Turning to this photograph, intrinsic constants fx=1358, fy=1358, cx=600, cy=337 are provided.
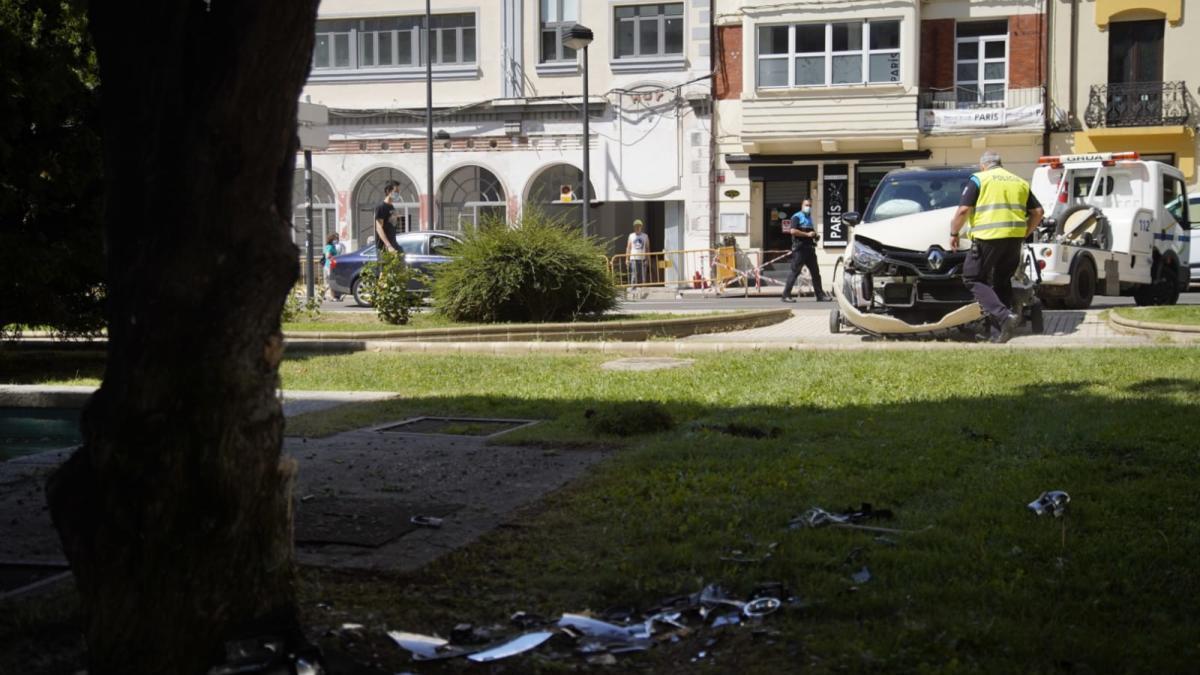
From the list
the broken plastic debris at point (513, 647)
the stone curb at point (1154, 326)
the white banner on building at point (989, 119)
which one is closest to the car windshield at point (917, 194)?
the stone curb at point (1154, 326)

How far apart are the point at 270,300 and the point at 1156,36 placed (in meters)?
34.5

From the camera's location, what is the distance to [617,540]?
546 centimetres

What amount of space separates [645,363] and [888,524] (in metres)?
6.82

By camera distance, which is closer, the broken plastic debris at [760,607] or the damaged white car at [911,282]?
the broken plastic debris at [760,607]

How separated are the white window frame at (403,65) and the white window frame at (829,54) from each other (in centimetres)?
813

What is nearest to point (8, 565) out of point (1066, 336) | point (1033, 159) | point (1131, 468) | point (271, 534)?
point (271, 534)

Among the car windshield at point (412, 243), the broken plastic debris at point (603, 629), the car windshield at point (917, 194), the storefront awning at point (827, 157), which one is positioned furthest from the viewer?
the storefront awning at point (827, 157)

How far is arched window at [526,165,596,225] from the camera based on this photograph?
37781 millimetres

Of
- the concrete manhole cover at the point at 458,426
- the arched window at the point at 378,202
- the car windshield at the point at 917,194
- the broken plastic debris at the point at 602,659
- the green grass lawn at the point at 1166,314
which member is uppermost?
the arched window at the point at 378,202

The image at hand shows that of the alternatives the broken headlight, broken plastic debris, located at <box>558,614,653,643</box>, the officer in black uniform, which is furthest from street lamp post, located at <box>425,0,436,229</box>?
broken plastic debris, located at <box>558,614,653,643</box>

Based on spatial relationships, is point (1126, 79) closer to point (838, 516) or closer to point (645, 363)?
point (645, 363)

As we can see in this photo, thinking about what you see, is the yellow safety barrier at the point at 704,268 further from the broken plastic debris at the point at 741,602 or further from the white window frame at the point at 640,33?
the broken plastic debris at the point at 741,602

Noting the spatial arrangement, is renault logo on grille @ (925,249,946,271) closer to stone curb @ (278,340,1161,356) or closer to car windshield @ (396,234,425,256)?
stone curb @ (278,340,1161,356)

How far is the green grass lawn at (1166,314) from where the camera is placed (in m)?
14.6
